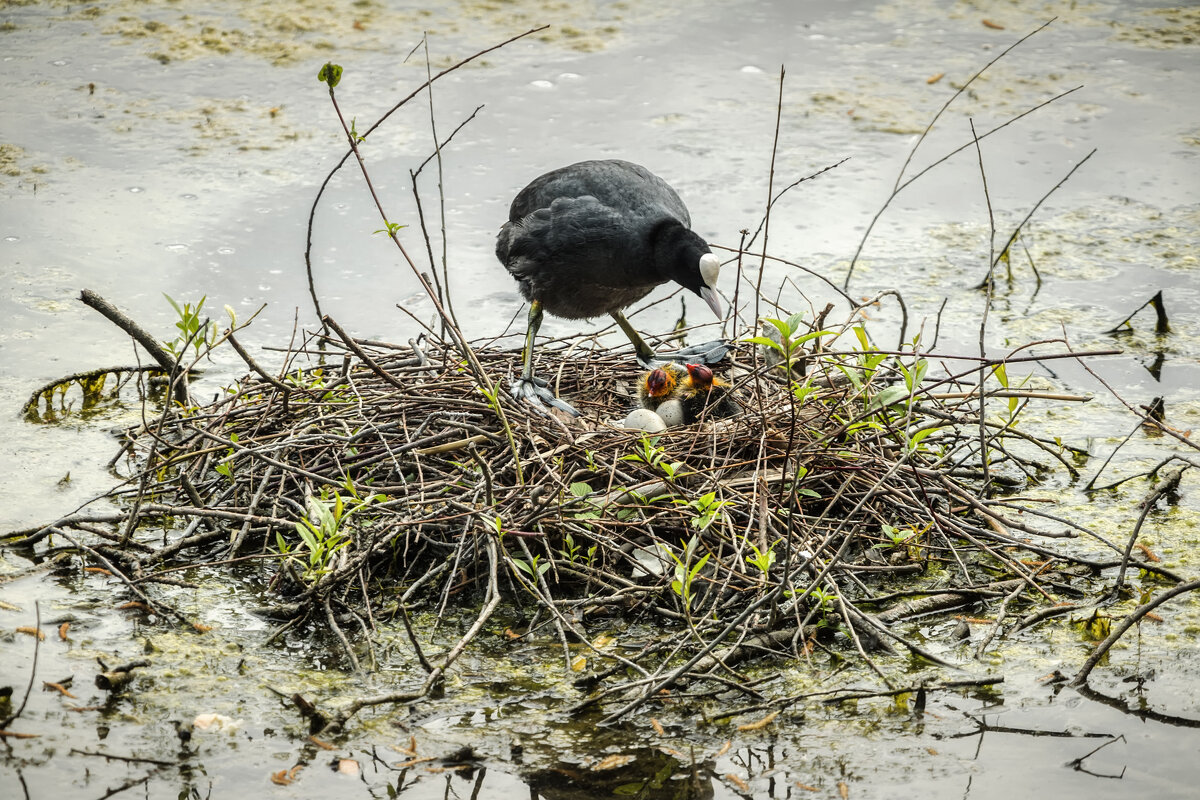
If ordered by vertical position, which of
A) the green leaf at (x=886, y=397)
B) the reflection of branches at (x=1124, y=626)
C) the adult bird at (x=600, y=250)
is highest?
the adult bird at (x=600, y=250)

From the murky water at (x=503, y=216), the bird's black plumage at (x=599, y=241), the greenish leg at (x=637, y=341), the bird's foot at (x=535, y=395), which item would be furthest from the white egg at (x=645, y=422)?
the murky water at (x=503, y=216)

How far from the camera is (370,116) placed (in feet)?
26.6

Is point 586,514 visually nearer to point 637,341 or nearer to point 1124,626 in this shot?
point 637,341

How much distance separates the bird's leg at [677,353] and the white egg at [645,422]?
2.33ft

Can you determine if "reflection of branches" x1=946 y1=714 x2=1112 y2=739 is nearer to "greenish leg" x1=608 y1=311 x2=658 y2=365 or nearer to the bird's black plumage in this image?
the bird's black plumage

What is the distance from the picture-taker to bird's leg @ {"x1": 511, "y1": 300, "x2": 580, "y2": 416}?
15.4 ft

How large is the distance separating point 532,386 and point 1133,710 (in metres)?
2.36

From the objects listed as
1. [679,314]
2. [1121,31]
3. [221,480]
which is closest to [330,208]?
[679,314]

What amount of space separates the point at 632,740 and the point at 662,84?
6.32 m

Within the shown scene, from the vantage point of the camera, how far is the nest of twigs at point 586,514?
147 inches

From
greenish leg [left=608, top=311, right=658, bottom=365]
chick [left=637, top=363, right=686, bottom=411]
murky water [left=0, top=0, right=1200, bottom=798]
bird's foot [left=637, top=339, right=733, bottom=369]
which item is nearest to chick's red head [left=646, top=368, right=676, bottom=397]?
chick [left=637, top=363, right=686, bottom=411]

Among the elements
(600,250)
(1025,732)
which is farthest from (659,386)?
(1025,732)

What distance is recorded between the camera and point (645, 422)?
4.38m

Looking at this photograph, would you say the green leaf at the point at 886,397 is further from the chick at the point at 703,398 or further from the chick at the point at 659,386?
the chick at the point at 659,386
